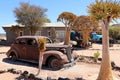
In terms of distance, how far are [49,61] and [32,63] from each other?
1567 mm

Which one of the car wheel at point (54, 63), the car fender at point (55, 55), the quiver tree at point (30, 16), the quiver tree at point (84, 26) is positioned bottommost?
the car wheel at point (54, 63)

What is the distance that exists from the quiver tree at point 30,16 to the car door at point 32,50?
23.8 m

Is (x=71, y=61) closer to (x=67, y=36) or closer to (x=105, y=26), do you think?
(x=105, y=26)

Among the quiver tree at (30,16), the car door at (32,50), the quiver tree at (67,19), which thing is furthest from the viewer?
the quiver tree at (30,16)

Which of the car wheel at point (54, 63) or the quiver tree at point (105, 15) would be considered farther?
the car wheel at point (54, 63)

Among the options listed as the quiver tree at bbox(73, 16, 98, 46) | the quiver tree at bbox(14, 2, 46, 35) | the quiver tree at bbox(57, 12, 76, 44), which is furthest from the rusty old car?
the quiver tree at bbox(14, 2, 46, 35)

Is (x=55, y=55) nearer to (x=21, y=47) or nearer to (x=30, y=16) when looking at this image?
(x=21, y=47)

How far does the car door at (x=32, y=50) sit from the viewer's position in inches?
552

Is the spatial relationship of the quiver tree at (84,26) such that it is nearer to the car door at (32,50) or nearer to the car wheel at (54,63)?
the car door at (32,50)

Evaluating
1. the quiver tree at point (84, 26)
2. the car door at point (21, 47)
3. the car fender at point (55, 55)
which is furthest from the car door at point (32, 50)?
the quiver tree at point (84, 26)

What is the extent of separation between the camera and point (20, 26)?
39625 mm

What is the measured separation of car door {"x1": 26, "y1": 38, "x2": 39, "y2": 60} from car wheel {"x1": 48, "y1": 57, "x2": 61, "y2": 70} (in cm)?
100

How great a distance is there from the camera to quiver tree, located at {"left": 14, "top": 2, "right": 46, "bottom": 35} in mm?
38125

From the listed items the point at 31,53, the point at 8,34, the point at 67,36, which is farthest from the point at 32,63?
the point at 8,34
